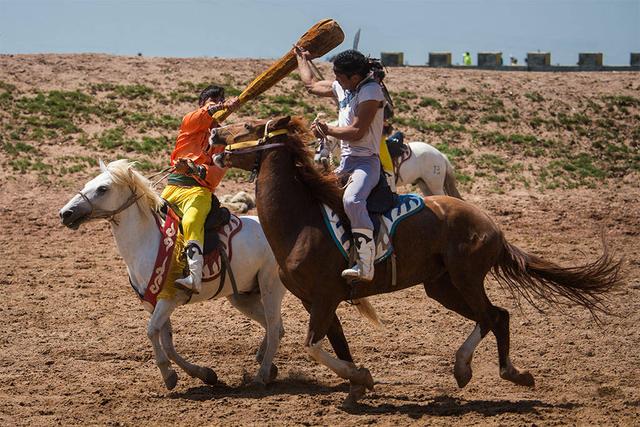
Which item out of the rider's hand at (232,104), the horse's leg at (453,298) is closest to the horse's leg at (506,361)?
the horse's leg at (453,298)

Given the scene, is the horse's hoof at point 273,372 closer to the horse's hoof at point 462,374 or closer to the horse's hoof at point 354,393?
the horse's hoof at point 354,393

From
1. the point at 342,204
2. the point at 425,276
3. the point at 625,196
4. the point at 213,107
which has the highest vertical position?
the point at 213,107

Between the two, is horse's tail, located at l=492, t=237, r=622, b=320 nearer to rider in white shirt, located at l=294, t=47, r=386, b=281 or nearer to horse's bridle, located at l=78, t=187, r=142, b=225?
rider in white shirt, located at l=294, t=47, r=386, b=281

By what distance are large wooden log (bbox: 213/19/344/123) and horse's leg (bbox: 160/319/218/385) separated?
2243 millimetres

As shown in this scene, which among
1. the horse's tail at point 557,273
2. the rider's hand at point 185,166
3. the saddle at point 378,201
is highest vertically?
the rider's hand at point 185,166

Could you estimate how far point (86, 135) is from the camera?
2091 cm

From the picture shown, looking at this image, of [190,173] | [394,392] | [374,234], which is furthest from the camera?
[190,173]

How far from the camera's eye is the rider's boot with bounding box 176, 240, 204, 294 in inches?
344

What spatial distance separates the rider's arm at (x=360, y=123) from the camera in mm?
7824

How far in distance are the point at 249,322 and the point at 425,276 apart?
3.40 meters

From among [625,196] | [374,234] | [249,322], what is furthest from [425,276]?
[625,196]

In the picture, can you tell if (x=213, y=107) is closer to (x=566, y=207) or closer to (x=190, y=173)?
(x=190, y=173)

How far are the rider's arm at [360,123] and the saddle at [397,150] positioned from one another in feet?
23.9

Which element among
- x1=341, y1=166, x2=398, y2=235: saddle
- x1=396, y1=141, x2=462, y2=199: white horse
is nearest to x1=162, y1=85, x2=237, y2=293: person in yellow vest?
x1=341, y1=166, x2=398, y2=235: saddle
